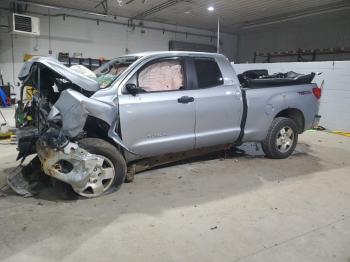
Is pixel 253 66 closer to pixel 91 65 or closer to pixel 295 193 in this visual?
pixel 91 65

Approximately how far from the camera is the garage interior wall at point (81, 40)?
11727 mm

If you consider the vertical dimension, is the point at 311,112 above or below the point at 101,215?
above

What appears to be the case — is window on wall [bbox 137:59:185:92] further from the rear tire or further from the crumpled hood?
the rear tire

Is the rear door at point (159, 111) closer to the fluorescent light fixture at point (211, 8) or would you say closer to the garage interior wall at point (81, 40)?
the fluorescent light fixture at point (211, 8)

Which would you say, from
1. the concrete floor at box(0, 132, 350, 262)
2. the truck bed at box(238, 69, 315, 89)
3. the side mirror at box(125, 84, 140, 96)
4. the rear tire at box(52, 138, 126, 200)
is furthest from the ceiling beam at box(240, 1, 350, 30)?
the rear tire at box(52, 138, 126, 200)

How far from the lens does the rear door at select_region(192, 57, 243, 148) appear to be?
4102mm

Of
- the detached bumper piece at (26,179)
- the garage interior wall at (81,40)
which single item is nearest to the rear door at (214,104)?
→ the detached bumper piece at (26,179)

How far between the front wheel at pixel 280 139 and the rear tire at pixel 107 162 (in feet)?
8.45

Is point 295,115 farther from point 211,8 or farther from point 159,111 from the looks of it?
point 211,8

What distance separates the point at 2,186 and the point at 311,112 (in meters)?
4.88

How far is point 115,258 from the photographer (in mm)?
2367

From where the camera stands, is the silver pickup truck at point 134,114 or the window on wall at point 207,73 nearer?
the silver pickup truck at point 134,114

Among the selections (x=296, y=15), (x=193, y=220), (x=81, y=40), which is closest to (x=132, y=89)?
(x=193, y=220)

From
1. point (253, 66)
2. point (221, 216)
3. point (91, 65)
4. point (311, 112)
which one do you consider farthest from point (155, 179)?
point (91, 65)
